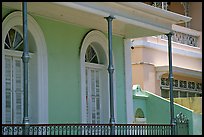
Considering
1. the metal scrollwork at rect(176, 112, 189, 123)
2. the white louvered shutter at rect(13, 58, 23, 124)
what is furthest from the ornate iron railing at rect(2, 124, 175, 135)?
the metal scrollwork at rect(176, 112, 189, 123)

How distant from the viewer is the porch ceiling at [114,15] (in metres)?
11.7

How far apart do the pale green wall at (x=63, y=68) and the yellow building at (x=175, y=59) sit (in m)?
4.22

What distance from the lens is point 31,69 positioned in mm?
12352

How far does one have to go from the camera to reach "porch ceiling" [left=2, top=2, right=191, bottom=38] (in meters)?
11.7

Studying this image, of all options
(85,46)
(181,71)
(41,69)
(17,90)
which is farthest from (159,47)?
(17,90)

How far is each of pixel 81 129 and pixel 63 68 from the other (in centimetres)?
234

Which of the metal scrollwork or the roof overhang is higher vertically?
the roof overhang

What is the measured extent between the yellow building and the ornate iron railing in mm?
4140

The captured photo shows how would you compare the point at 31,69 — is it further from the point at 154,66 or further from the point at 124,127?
the point at 154,66

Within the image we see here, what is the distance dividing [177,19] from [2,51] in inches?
211

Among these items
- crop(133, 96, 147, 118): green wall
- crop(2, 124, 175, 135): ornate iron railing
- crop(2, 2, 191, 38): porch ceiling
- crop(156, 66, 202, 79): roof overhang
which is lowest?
crop(2, 124, 175, 135): ornate iron railing

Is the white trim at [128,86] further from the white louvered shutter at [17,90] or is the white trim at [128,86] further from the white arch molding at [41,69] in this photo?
the white louvered shutter at [17,90]

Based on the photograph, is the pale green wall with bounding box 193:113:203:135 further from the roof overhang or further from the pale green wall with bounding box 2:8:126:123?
the pale green wall with bounding box 2:8:126:123

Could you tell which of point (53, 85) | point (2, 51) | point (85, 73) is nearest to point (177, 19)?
point (85, 73)
